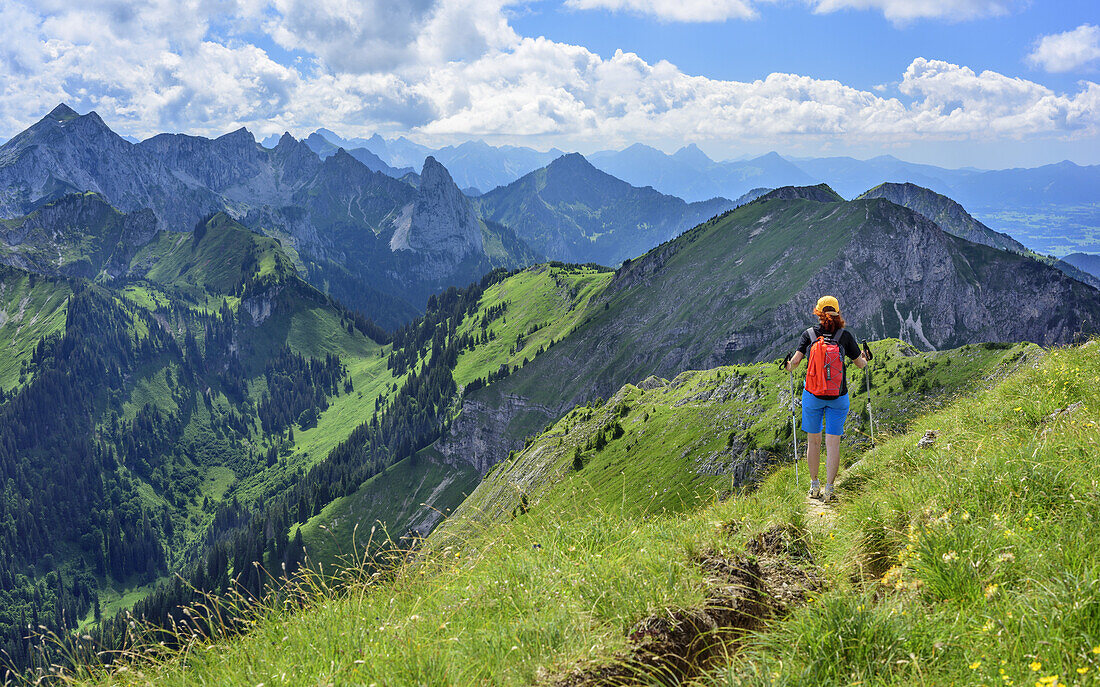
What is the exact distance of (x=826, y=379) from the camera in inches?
481

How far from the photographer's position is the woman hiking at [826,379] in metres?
12.1

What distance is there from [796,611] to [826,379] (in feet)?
26.5

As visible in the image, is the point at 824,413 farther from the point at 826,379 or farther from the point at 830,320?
the point at 830,320

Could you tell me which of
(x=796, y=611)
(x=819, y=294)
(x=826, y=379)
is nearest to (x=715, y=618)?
(x=796, y=611)

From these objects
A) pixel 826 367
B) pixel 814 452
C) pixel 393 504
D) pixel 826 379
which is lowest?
pixel 393 504

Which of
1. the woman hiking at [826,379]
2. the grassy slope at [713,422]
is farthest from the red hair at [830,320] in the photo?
the grassy slope at [713,422]

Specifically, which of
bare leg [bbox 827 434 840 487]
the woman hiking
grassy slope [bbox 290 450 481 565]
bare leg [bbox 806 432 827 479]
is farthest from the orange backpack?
grassy slope [bbox 290 450 481 565]

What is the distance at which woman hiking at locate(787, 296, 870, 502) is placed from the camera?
12.1 metres

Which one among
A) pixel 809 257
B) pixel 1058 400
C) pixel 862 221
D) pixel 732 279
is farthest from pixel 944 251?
pixel 1058 400

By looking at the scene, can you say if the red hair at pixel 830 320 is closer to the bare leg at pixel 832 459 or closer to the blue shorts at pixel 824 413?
the blue shorts at pixel 824 413

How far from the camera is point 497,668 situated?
199 inches

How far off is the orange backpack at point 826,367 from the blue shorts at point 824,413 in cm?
19

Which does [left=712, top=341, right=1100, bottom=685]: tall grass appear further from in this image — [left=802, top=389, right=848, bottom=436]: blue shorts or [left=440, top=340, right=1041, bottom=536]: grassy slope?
[left=440, top=340, right=1041, bottom=536]: grassy slope

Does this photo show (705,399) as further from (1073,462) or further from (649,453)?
(1073,462)
